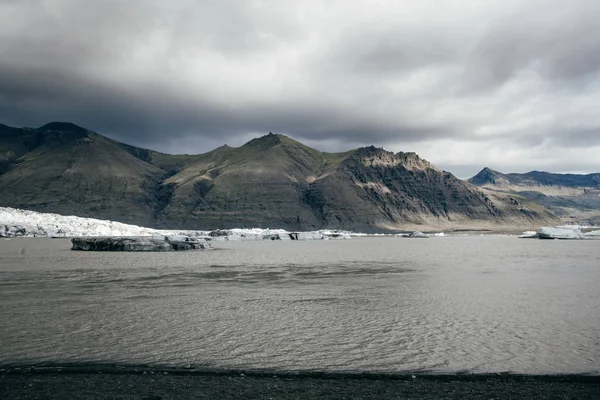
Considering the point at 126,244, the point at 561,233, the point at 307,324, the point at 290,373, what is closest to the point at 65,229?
the point at 126,244

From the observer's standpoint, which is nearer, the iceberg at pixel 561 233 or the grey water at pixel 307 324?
the grey water at pixel 307 324

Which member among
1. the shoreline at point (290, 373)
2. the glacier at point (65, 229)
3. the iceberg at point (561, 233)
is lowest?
the shoreline at point (290, 373)

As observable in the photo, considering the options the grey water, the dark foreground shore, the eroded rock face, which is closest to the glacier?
the eroded rock face

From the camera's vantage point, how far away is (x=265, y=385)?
43.3ft

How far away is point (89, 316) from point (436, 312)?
18.8 m

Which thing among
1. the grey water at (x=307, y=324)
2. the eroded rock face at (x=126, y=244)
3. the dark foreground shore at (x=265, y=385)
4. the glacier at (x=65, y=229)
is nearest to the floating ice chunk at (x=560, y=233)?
the glacier at (x=65, y=229)

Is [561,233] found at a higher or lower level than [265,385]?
higher

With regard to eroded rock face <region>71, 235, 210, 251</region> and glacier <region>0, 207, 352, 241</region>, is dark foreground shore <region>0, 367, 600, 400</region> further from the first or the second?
glacier <region>0, 207, 352, 241</region>

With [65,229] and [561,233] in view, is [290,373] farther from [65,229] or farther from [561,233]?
[561,233]

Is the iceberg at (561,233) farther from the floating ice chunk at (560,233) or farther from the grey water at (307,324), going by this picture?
the grey water at (307,324)

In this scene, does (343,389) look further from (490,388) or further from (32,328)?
(32,328)

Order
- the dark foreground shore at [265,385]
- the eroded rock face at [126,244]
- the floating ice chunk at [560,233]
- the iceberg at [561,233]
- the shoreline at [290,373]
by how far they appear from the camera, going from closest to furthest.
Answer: the dark foreground shore at [265,385]
the shoreline at [290,373]
the eroded rock face at [126,244]
the floating ice chunk at [560,233]
the iceberg at [561,233]

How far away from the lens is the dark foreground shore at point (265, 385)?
12.4 meters

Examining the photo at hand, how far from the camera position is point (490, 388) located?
13.1 m
